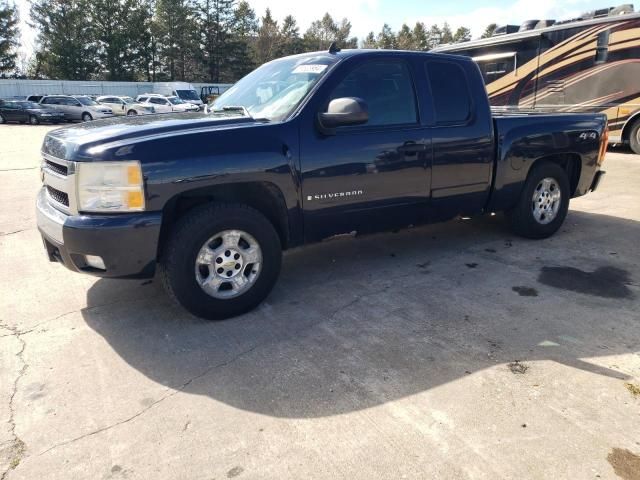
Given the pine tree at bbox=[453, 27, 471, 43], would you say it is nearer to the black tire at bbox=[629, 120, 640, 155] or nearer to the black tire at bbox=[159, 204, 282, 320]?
the black tire at bbox=[629, 120, 640, 155]

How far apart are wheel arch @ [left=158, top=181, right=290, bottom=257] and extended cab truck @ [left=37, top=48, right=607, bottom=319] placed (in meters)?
0.01

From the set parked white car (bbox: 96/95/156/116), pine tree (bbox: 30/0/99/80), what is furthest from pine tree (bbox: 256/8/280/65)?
parked white car (bbox: 96/95/156/116)

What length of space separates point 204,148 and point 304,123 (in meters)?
0.81

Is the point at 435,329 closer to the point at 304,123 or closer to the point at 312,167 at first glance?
the point at 312,167

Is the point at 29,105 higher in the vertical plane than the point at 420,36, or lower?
lower

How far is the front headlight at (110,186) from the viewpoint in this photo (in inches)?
123

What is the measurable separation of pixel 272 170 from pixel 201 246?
74 centimetres

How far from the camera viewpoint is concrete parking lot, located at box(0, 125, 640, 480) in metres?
2.33

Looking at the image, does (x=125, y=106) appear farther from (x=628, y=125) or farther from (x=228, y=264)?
(x=228, y=264)

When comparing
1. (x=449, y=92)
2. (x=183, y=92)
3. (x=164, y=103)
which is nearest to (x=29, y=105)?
(x=164, y=103)

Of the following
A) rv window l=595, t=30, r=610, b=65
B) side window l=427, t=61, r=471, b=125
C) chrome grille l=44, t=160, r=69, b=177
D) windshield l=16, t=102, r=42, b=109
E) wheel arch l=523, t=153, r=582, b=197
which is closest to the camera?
chrome grille l=44, t=160, r=69, b=177

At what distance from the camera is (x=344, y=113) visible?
361cm

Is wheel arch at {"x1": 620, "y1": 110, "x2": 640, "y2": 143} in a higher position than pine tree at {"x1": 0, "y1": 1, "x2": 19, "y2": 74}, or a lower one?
lower

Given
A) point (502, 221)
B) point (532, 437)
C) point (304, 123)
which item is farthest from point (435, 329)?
point (502, 221)
